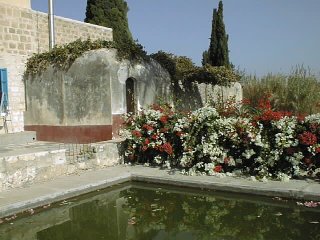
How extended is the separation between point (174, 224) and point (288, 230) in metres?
1.62

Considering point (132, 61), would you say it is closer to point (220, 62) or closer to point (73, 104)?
point (73, 104)

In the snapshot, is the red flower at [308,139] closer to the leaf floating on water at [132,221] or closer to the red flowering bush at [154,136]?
the red flowering bush at [154,136]

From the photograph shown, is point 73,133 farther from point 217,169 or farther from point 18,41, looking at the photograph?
point 217,169

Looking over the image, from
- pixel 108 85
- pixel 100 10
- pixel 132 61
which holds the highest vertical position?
pixel 100 10

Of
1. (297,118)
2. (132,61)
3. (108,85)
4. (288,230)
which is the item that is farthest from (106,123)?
(288,230)

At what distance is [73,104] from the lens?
11.7 m

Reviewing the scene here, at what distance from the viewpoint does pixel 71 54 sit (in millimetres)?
11625

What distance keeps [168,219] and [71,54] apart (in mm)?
7230

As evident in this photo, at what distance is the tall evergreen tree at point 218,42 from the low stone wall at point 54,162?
13.7 m

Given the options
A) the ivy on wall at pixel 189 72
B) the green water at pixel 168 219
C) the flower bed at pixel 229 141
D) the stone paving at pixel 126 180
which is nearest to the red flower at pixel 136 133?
the flower bed at pixel 229 141

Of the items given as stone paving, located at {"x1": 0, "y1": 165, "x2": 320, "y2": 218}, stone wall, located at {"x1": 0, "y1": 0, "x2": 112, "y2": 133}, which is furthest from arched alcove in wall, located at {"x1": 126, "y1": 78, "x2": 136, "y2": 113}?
stone wall, located at {"x1": 0, "y1": 0, "x2": 112, "y2": 133}

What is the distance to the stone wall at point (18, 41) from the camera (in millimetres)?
11805

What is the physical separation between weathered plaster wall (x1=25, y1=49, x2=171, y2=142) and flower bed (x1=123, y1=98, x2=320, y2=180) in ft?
4.75

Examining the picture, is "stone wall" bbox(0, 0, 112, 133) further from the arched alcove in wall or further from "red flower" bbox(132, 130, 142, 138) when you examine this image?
"red flower" bbox(132, 130, 142, 138)
